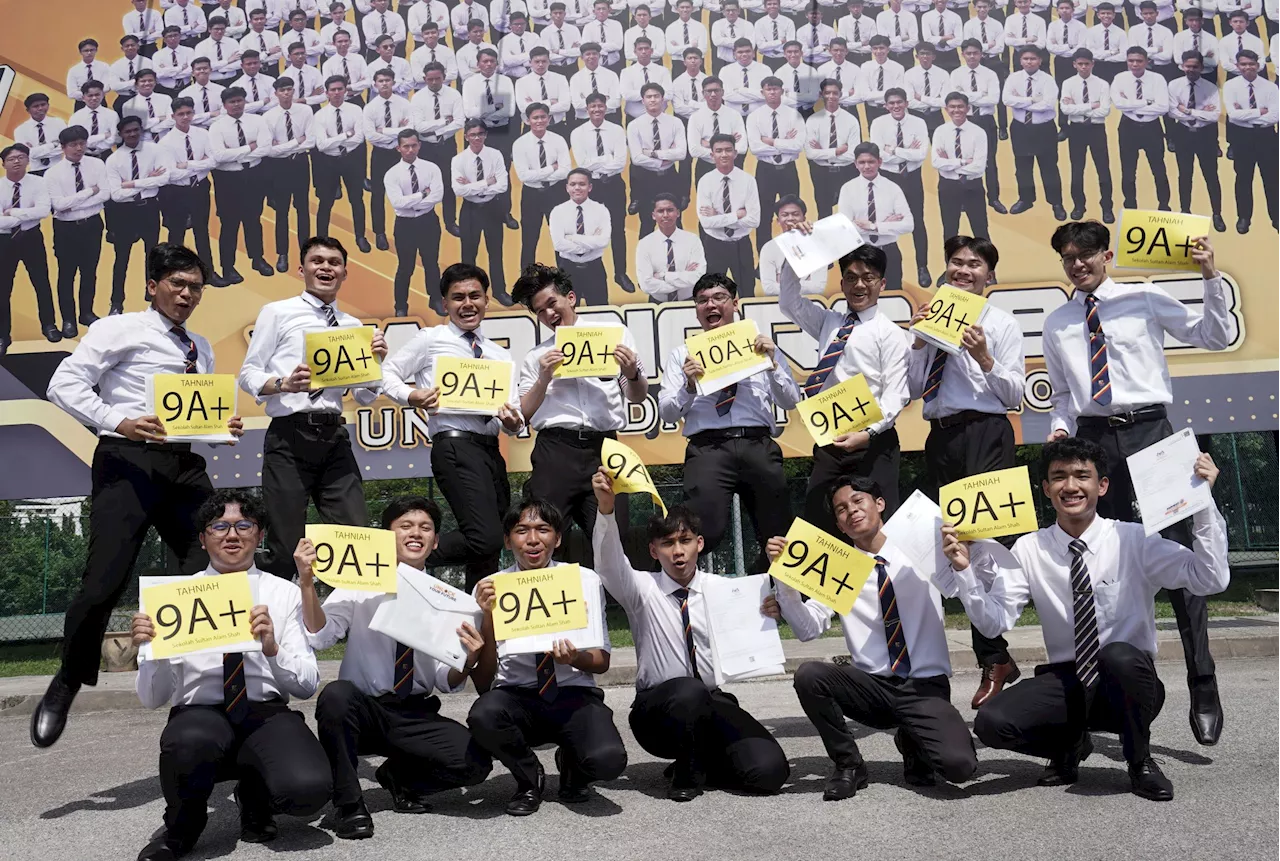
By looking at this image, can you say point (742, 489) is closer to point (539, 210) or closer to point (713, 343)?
point (713, 343)

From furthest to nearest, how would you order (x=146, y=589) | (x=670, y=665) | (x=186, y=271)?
(x=186, y=271)
(x=670, y=665)
(x=146, y=589)

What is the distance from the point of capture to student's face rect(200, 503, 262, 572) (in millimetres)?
3861

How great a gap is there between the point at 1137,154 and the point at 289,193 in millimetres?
8291

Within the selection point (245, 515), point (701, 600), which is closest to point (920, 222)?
point (701, 600)

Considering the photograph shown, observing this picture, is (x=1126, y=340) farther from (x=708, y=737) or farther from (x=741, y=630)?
(x=708, y=737)

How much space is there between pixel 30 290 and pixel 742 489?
8.00 meters

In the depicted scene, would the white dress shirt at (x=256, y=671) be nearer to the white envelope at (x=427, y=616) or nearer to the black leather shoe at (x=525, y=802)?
the white envelope at (x=427, y=616)

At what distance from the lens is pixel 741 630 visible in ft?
13.6

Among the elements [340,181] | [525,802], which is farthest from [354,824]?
[340,181]

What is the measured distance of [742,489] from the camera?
5289 mm

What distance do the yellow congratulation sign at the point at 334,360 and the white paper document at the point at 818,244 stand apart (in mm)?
2245

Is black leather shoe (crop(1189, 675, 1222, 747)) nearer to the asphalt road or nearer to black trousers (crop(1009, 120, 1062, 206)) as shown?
the asphalt road

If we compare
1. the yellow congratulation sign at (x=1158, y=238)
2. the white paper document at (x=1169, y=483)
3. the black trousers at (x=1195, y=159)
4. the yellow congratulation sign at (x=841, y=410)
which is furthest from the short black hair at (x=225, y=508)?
the black trousers at (x=1195, y=159)

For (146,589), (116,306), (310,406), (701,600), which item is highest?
(116,306)
